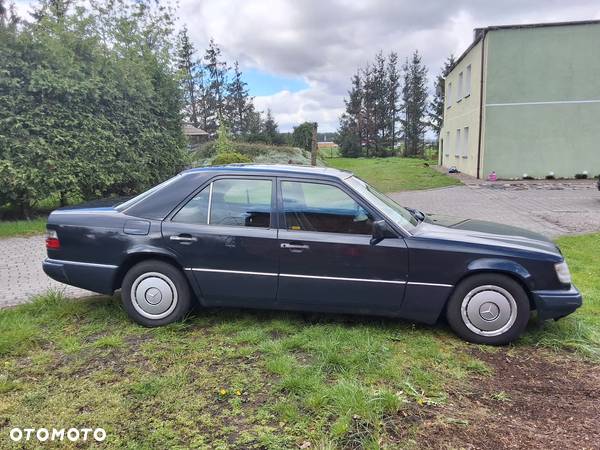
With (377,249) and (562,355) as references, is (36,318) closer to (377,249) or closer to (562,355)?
(377,249)

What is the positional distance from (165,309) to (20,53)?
28.1ft

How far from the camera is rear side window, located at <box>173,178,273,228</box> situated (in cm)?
407

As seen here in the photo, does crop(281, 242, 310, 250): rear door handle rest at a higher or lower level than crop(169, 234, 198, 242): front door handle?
lower

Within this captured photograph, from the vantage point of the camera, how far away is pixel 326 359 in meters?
3.42

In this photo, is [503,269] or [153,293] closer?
[503,269]

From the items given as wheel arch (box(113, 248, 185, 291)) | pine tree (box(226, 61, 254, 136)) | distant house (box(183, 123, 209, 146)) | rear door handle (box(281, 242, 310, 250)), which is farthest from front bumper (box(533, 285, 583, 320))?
pine tree (box(226, 61, 254, 136))

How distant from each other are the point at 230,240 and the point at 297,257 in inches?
25.4

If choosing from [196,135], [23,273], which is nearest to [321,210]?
[23,273]

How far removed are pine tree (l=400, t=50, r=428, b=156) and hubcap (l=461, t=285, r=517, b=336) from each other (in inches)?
1923

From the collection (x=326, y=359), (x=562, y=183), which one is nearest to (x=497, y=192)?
(x=562, y=183)

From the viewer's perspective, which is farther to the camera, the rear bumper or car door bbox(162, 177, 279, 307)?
the rear bumper

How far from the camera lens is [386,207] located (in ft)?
13.9

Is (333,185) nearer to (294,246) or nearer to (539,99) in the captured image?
(294,246)

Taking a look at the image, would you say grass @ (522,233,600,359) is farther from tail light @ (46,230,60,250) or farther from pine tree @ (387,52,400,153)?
pine tree @ (387,52,400,153)
